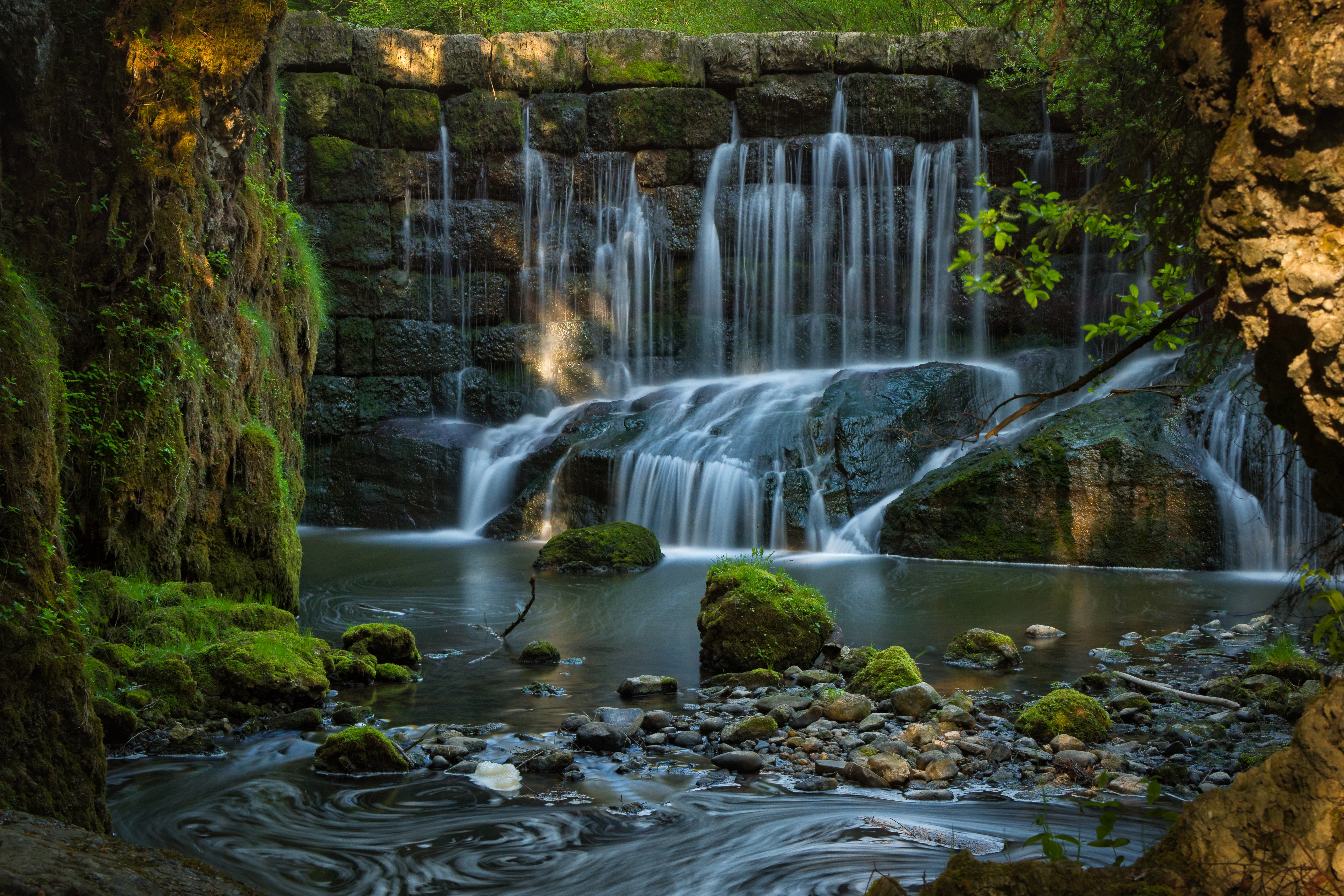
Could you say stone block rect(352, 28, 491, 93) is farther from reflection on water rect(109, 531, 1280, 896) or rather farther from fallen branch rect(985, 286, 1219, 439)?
fallen branch rect(985, 286, 1219, 439)

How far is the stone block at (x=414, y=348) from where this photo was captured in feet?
66.1

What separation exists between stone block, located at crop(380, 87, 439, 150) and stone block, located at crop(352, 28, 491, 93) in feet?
0.59

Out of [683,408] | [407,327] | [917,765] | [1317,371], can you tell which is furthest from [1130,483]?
[407,327]

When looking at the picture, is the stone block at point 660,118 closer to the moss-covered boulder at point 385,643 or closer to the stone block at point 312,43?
the stone block at point 312,43

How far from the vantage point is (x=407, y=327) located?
66.7 ft

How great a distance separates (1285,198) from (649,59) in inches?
756

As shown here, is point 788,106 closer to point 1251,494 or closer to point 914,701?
point 1251,494

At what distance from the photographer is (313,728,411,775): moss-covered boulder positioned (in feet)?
16.9

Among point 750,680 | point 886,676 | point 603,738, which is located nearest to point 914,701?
point 886,676

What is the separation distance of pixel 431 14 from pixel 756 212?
10477mm

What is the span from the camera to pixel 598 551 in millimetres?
12688

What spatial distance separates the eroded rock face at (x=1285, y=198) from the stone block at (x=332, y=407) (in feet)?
59.5

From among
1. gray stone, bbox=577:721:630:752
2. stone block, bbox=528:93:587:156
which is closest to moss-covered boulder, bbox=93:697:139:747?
gray stone, bbox=577:721:630:752

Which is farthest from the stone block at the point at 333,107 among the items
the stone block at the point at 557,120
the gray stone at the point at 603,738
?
the gray stone at the point at 603,738
